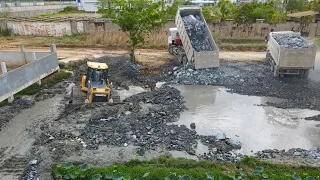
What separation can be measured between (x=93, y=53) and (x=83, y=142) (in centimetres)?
1379

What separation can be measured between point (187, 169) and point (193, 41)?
35.5 feet

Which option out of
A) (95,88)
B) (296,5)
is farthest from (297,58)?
(296,5)

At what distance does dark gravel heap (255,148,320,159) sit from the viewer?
837cm

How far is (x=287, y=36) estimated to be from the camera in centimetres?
1677

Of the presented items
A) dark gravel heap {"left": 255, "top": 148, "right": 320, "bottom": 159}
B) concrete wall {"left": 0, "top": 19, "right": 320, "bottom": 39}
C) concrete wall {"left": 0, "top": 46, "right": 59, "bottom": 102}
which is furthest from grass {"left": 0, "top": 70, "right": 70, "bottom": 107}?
concrete wall {"left": 0, "top": 19, "right": 320, "bottom": 39}

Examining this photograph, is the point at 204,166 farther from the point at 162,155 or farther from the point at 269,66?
the point at 269,66

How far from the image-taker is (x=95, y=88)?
10867 mm

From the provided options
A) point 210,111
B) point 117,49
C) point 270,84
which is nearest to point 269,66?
point 270,84

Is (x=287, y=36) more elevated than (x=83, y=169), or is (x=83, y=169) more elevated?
(x=287, y=36)

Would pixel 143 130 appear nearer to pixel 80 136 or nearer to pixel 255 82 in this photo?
pixel 80 136

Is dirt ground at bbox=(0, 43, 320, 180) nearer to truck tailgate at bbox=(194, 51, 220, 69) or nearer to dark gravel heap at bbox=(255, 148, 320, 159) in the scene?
dark gravel heap at bbox=(255, 148, 320, 159)

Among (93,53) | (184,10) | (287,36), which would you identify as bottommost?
(93,53)

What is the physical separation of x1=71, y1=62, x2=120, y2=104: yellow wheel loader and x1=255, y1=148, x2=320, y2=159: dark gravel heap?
6239 mm

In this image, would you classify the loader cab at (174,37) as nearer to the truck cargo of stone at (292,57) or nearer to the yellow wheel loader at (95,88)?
the truck cargo of stone at (292,57)
